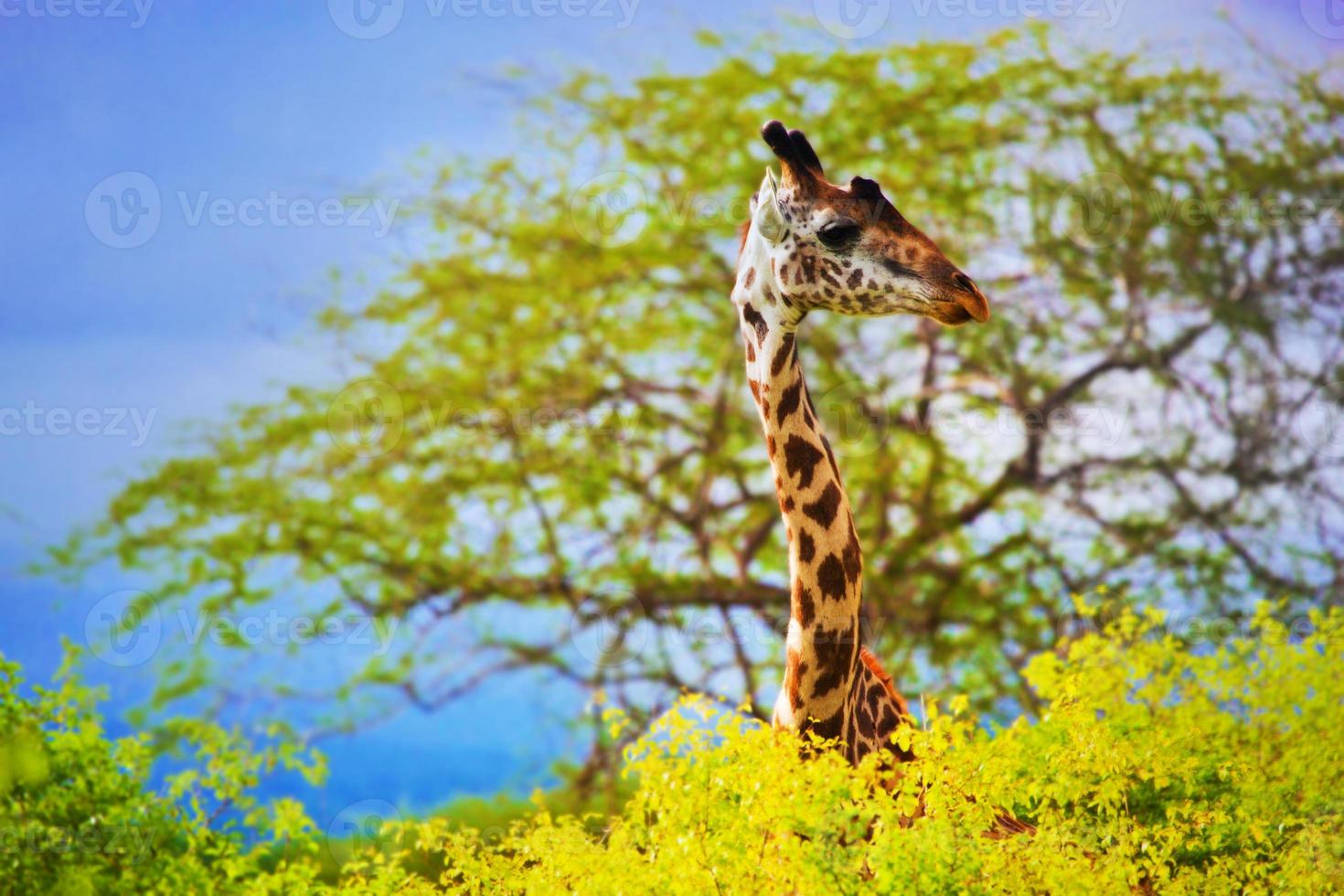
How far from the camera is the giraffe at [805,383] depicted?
10.8 ft

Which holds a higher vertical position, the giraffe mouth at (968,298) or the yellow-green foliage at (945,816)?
the giraffe mouth at (968,298)

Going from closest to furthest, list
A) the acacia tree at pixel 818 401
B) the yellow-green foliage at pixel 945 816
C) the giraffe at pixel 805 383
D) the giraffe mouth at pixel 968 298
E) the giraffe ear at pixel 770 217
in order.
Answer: the yellow-green foliage at pixel 945 816, the giraffe mouth at pixel 968 298, the giraffe at pixel 805 383, the giraffe ear at pixel 770 217, the acacia tree at pixel 818 401

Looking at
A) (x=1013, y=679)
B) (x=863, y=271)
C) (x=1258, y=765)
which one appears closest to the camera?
(x=863, y=271)

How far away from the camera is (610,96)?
927cm

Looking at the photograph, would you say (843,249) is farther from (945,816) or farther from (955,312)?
(945,816)

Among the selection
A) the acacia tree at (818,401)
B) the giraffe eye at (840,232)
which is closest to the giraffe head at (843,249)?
the giraffe eye at (840,232)

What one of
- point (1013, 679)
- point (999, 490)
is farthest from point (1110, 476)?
point (1013, 679)

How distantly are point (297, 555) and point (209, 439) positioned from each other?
0.86 m

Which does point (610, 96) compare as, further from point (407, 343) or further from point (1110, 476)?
point (1110, 476)

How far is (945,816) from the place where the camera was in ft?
9.89

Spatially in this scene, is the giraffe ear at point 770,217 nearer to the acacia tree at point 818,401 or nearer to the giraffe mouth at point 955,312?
the giraffe mouth at point 955,312

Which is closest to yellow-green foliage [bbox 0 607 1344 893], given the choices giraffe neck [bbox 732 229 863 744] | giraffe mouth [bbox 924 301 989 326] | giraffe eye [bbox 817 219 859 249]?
giraffe neck [bbox 732 229 863 744]

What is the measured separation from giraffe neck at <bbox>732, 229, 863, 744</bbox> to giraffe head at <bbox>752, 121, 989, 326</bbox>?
0.08 meters

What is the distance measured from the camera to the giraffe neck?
3.36 m
